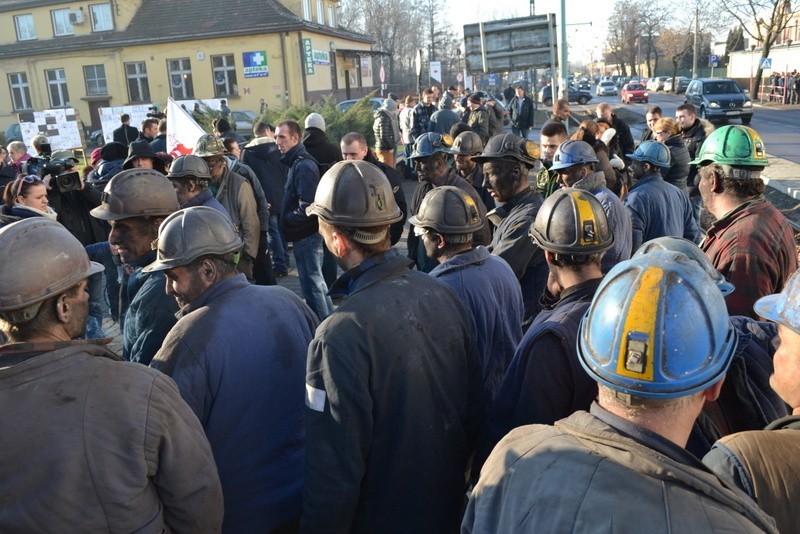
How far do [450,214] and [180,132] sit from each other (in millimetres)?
6328

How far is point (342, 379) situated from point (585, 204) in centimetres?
140

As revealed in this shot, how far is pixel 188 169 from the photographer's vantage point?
4879mm

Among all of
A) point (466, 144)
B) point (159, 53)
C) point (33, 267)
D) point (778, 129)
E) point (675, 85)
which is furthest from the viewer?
point (675, 85)

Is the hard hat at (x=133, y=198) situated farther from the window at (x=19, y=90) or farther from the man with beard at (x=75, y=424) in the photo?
the window at (x=19, y=90)

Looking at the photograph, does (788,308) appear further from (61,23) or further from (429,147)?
(61,23)

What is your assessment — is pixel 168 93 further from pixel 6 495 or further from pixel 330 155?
pixel 6 495

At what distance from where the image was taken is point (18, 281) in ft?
6.36

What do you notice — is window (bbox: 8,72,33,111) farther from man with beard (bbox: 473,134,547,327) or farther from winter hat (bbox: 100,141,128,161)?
man with beard (bbox: 473,134,547,327)

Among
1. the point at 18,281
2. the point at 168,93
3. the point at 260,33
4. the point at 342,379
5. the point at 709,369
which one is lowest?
the point at 342,379

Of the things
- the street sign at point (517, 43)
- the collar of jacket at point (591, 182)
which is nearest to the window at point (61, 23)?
the street sign at point (517, 43)

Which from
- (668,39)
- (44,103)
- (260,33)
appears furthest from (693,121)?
(668,39)

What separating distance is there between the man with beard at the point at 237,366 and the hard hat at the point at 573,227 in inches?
47.2

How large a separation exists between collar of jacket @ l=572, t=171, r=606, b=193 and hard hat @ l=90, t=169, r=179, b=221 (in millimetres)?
2933

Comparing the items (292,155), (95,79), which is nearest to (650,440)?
(292,155)
